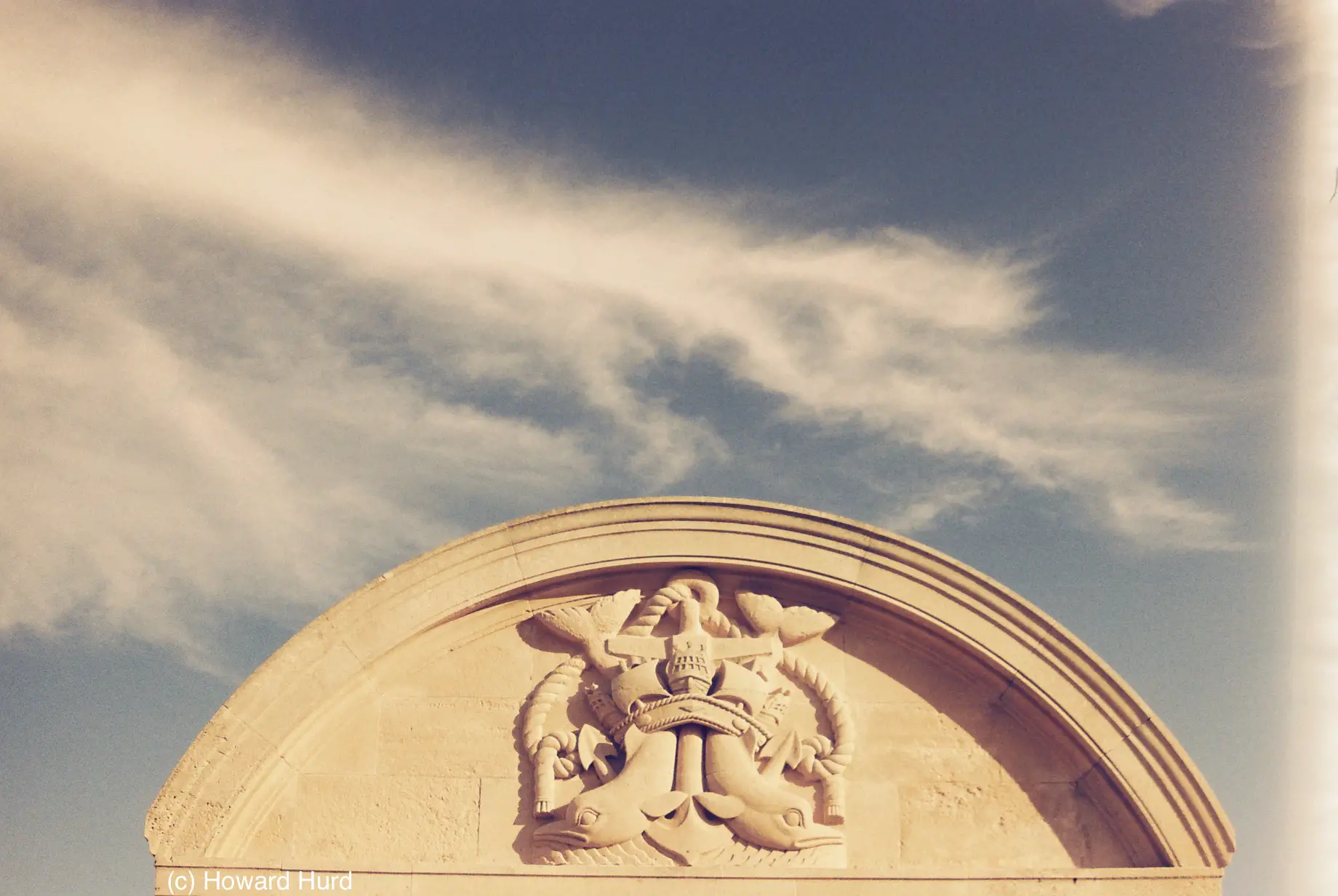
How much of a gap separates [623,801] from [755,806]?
2.61 feet

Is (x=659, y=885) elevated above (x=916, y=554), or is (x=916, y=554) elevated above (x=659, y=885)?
(x=916, y=554)

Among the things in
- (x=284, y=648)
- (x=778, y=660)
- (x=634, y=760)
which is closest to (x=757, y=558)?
(x=778, y=660)

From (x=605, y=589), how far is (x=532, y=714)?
0.94m

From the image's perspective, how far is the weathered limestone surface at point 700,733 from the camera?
1094 cm

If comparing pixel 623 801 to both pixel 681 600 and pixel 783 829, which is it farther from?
pixel 681 600

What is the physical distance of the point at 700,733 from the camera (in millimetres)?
11297

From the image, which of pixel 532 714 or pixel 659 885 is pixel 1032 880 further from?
pixel 532 714

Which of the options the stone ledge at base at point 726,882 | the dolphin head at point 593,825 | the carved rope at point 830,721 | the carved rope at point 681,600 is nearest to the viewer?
the stone ledge at base at point 726,882

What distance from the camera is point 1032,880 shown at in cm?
1095

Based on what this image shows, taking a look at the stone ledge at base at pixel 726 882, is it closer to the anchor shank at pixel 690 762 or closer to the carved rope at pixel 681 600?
the anchor shank at pixel 690 762

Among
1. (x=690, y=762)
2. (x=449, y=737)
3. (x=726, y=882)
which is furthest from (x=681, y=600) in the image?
(x=726, y=882)

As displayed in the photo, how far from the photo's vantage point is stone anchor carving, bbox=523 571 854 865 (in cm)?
1104

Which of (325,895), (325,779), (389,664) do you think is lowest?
(325,895)

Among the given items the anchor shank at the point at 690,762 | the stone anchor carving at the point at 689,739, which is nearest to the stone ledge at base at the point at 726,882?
the stone anchor carving at the point at 689,739
